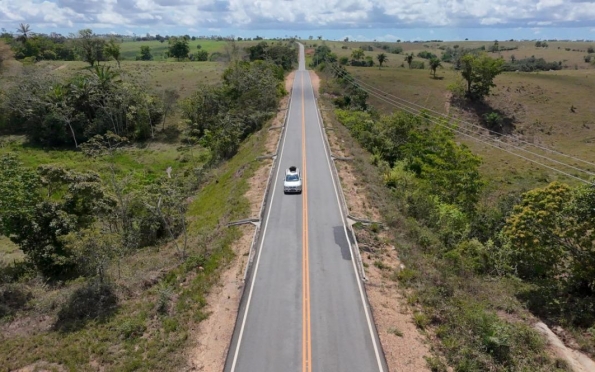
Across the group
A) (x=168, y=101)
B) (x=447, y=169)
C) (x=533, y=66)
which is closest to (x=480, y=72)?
(x=447, y=169)

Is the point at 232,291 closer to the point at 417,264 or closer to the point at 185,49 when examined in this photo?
the point at 417,264

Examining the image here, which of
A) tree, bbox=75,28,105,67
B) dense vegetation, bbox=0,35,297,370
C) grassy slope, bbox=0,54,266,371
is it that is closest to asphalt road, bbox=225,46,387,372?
grassy slope, bbox=0,54,266,371

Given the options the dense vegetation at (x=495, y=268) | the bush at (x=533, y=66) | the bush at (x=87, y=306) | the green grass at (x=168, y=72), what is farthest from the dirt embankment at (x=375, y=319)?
the bush at (x=533, y=66)

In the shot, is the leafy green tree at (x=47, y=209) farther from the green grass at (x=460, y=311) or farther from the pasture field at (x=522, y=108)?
the pasture field at (x=522, y=108)

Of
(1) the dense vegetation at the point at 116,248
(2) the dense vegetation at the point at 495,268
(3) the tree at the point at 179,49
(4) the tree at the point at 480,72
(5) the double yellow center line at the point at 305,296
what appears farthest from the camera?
(3) the tree at the point at 179,49

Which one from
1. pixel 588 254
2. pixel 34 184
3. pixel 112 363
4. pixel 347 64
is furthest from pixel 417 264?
pixel 347 64

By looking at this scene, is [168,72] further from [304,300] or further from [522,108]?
[304,300]
